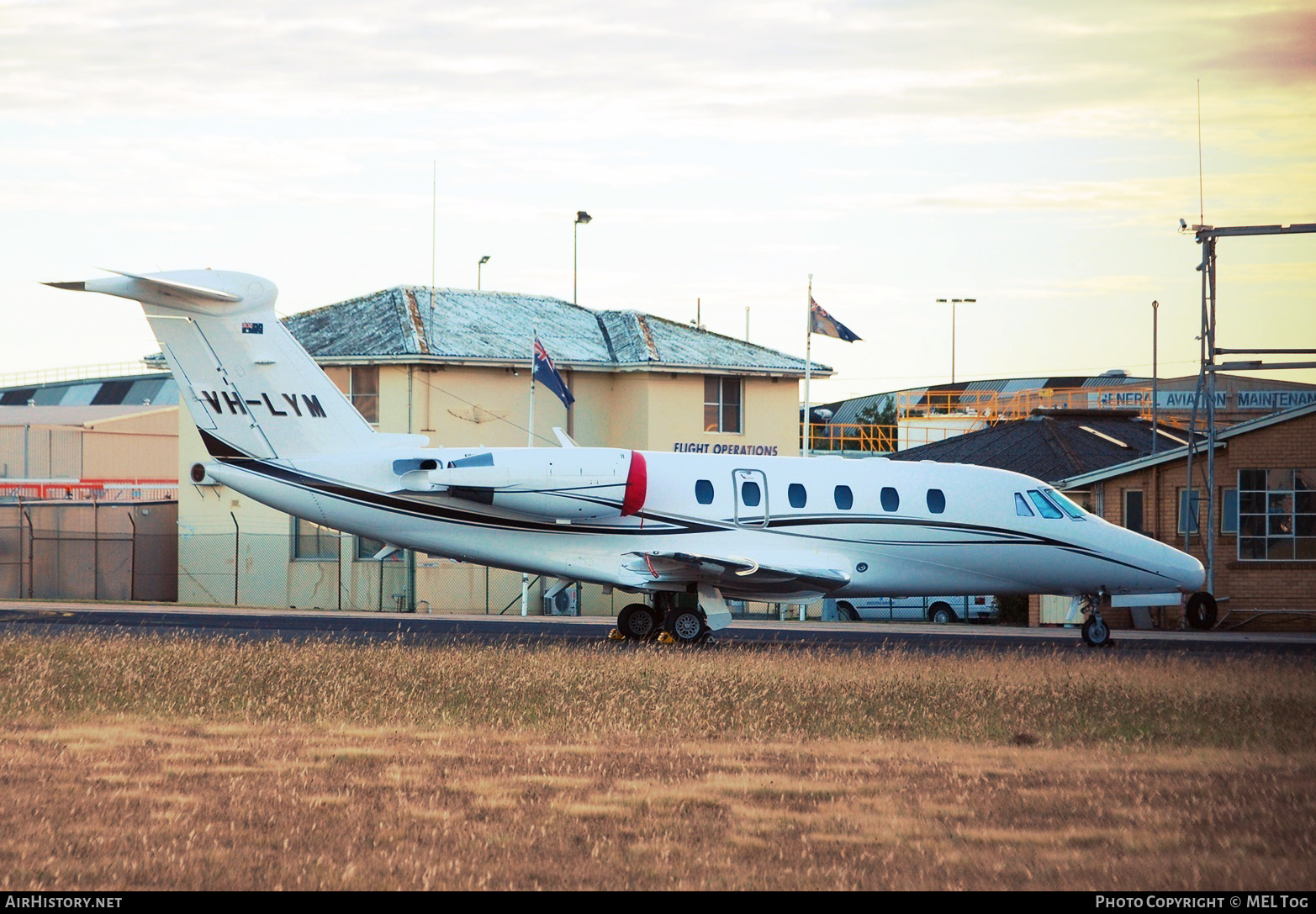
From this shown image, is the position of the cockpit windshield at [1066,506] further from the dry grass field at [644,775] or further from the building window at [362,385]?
the building window at [362,385]

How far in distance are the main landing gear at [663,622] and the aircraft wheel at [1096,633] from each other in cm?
609

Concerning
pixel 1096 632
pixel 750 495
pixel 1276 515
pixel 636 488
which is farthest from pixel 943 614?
pixel 636 488

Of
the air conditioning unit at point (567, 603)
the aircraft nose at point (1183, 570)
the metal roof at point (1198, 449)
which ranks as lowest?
the air conditioning unit at point (567, 603)

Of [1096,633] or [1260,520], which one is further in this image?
[1260,520]

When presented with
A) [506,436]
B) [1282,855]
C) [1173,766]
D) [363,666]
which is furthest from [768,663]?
[506,436]

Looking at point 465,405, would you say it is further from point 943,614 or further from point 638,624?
point 638,624

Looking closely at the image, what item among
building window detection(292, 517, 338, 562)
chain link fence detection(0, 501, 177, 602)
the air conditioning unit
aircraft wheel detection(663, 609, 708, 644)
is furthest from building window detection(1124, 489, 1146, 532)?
chain link fence detection(0, 501, 177, 602)

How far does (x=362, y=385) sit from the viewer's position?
→ 40.6 meters

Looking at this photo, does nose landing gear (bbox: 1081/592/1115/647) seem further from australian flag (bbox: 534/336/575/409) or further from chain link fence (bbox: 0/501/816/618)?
australian flag (bbox: 534/336/575/409)

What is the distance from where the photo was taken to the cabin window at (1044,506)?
2320 centimetres

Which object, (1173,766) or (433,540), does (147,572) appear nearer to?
(433,540)

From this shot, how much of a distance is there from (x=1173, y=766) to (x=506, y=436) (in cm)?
3135

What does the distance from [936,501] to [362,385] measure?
2193 centimetres

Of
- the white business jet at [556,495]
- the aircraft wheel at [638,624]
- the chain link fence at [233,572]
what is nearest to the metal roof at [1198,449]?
the chain link fence at [233,572]
